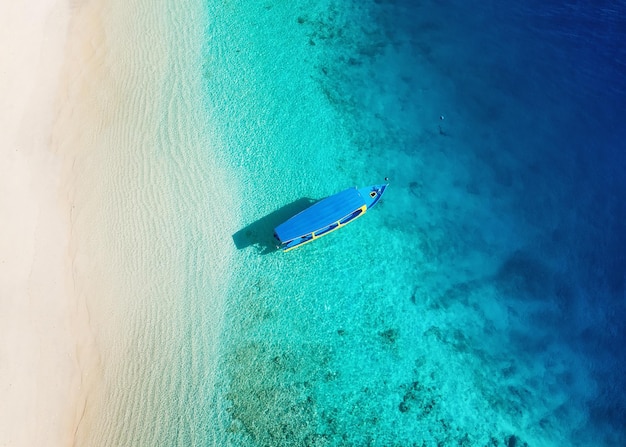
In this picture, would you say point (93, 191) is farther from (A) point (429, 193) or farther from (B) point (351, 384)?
(A) point (429, 193)

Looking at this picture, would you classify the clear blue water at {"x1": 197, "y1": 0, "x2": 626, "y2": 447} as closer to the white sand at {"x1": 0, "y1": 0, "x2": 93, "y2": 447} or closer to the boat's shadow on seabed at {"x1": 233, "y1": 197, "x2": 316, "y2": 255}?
the boat's shadow on seabed at {"x1": 233, "y1": 197, "x2": 316, "y2": 255}

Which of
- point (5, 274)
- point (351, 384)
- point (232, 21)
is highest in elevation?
point (232, 21)

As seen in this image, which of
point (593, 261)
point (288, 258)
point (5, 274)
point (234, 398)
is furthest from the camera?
point (593, 261)

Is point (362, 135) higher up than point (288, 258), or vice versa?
point (362, 135)

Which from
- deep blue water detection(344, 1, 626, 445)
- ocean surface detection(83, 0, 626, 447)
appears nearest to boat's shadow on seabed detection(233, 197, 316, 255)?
ocean surface detection(83, 0, 626, 447)

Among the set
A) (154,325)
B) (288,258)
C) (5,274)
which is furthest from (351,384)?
(5,274)

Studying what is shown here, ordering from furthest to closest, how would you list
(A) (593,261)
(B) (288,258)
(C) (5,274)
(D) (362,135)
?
(D) (362,135), (A) (593,261), (B) (288,258), (C) (5,274)
